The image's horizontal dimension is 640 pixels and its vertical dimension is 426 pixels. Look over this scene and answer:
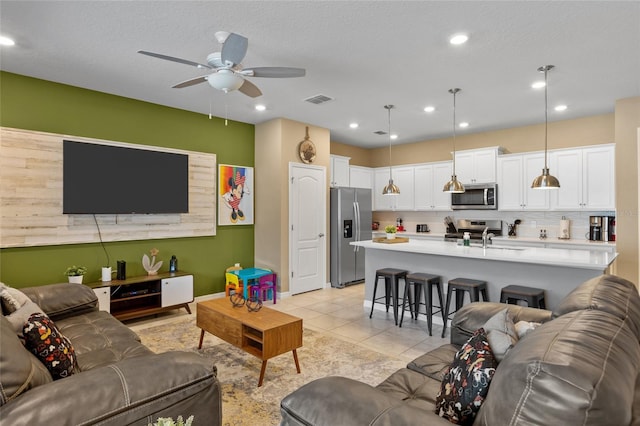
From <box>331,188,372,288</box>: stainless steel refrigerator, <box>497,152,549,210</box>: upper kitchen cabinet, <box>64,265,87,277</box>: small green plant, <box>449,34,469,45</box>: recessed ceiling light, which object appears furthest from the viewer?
<box>331,188,372,288</box>: stainless steel refrigerator

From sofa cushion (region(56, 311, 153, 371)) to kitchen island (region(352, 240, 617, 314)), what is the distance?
9.90 ft

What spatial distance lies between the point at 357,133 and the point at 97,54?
4.41 meters

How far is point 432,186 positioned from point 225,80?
17.0 ft

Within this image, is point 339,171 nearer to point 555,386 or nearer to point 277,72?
point 277,72

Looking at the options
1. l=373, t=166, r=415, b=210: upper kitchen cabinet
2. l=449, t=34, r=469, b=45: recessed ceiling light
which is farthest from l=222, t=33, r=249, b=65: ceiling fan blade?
l=373, t=166, r=415, b=210: upper kitchen cabinet

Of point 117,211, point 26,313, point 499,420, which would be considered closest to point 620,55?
point 499,420

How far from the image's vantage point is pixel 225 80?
286 cm

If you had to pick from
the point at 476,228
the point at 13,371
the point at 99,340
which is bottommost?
the point at 99,340

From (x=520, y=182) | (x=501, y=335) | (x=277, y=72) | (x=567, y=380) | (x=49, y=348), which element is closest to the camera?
(x=567, y=380)

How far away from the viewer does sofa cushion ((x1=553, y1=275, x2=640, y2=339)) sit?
60.0 inches

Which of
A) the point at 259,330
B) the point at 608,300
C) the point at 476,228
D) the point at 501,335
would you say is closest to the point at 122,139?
the point at 259,330

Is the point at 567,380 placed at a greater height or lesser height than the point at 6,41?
lesser

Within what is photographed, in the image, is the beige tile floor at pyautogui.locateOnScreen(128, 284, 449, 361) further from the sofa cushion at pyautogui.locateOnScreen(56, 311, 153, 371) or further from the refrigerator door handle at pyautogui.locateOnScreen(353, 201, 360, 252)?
the sofa cushion at pyautogui.locateOnScreen(56, 311, 153, 371)

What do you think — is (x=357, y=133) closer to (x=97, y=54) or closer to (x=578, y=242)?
(x=578, y=242)
